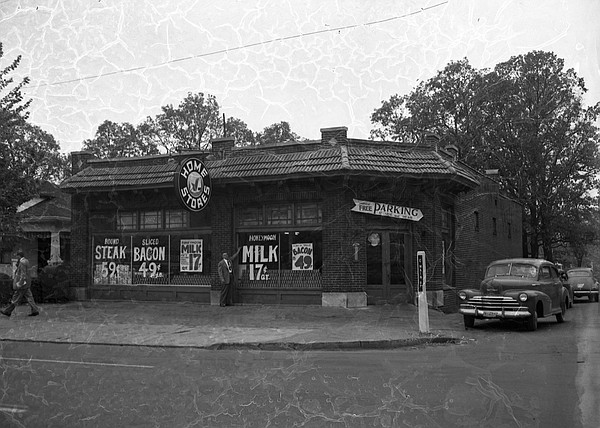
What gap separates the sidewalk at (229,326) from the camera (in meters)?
11.1

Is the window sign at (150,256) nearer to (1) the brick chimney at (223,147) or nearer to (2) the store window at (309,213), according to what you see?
(1) the brick chimney at (223,147)

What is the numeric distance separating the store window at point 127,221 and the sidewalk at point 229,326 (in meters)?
2.63

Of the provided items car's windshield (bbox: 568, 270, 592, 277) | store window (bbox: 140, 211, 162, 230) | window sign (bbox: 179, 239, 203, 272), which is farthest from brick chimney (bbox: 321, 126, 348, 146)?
car's windshield (bbox: 568, 270, 592, 277)

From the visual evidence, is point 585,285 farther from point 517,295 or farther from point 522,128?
point 517,295

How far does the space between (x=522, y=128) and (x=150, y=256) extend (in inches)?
745

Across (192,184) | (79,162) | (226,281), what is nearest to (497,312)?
(226,281)

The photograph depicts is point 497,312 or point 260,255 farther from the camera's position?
point 260,255

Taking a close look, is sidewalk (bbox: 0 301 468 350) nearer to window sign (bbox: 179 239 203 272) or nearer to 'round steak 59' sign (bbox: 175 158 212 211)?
window sign (bbox: 179 239 203 272)

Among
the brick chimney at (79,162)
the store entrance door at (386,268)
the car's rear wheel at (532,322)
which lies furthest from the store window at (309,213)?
the brick chimney at (79,162)

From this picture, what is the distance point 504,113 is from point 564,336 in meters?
14.3

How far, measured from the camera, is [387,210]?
17094 millimetres

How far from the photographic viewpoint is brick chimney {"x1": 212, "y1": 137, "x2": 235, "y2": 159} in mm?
18859

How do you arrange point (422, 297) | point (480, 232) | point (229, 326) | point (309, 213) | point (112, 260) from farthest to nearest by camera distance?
point (480, 232), point (112, 260), point (309, 213), point (229, 326), point (422, 297)

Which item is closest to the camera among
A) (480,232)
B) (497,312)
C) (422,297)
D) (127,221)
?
(422,297)
